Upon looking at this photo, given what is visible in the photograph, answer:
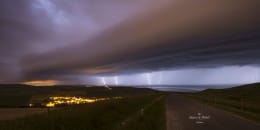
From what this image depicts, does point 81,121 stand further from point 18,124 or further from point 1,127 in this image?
point 1,127

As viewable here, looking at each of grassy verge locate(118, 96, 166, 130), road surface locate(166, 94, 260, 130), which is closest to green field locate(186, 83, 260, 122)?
road surface locate(166, 94, 260, 130)

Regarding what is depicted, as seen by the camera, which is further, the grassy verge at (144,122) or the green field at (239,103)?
the green field at (239,103)

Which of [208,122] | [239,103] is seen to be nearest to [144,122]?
[208,122]

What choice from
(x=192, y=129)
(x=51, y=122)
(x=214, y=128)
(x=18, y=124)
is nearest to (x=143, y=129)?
(x=192, y=129)

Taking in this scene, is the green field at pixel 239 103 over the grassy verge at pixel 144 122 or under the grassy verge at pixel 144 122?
under

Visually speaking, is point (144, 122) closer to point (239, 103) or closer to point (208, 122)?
point (208, 122)

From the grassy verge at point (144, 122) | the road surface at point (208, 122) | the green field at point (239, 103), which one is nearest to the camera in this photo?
the road surface at point (208, 122)

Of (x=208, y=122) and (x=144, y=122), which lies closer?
(x=208, y=122)

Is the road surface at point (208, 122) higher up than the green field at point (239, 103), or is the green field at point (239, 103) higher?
the road surface at point (208, 122)

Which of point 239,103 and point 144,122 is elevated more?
point 144,122

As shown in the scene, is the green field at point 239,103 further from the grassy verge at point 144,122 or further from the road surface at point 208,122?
the grassy verge at point 144,122

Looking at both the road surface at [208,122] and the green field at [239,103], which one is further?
the green field at [239,103]

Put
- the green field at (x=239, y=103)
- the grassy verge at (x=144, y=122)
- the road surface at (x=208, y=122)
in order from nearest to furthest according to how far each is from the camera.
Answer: the road surface at (x=208, y=122), the grassy verge at (x=144, y=122), the green field at (x=239, y=103)

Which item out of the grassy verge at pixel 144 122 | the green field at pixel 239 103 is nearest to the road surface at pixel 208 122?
the grassy verge at pixel 144 122
